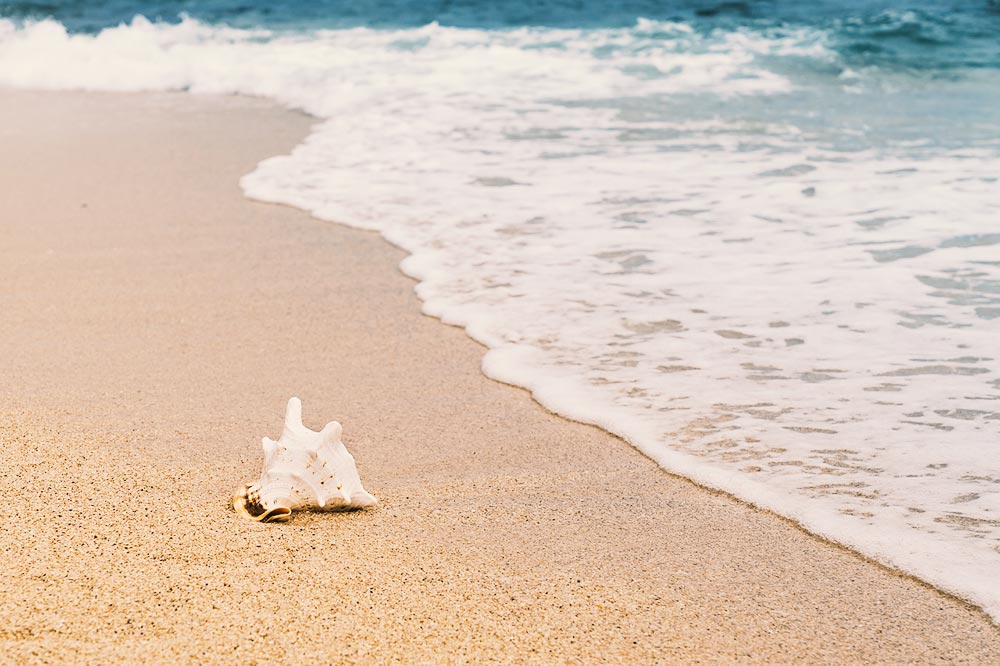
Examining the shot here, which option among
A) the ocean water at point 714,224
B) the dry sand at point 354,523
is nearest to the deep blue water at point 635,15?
the ocean water at point 714,224

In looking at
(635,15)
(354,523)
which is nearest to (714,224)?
(354,523)

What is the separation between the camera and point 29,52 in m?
11.2

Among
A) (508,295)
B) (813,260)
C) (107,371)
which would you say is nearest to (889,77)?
(813,260)

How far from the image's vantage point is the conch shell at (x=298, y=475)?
2.29 metres

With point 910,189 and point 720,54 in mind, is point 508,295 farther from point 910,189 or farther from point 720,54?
point 720,54

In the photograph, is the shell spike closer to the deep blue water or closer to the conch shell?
the conch shell

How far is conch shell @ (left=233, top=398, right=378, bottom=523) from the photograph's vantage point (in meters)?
2.29

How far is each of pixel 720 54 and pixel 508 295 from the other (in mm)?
7625

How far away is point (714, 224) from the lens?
5.01m

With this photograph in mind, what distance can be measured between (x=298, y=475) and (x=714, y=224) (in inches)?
126

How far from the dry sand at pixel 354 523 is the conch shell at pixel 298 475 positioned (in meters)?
0.06

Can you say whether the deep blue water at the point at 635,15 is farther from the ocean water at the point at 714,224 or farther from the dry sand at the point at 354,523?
the dry sand at the point at 354,523

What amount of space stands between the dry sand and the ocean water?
0.59 ft

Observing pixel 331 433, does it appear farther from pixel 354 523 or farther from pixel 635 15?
pixel 635 15
